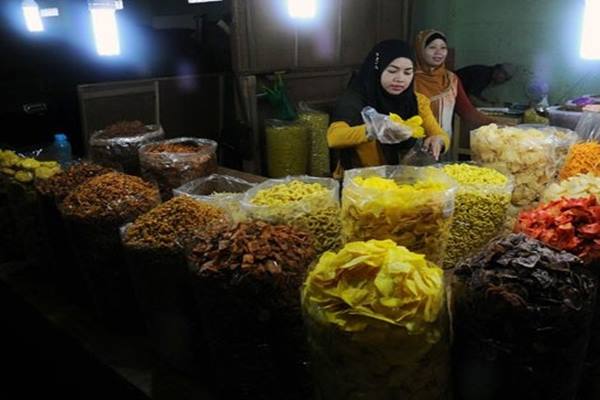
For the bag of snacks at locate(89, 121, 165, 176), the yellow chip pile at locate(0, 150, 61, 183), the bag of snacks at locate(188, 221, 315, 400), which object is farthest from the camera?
the bag of snacks at locate(89, 121, 165, 176)

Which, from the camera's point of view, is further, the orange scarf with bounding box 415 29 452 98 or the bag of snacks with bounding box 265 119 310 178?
the bag of snacks with bounding box 265 119 310 178

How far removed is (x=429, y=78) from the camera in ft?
8.57

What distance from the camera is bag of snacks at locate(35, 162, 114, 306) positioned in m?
1.24

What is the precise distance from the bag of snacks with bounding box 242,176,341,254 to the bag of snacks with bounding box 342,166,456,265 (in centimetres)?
3

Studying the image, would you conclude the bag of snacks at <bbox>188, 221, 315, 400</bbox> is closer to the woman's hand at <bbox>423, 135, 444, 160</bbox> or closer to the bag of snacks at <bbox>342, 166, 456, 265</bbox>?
the bag of snacks at <bbox>342, 166, 456, 265</bbox>

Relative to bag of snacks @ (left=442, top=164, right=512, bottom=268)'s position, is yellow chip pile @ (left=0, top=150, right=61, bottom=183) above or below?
above

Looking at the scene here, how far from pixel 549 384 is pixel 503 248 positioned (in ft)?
0.65

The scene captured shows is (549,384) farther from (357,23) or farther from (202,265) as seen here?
(357,23)

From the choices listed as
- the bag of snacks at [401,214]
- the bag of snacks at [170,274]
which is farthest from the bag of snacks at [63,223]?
the bag of snacks at [401,214]

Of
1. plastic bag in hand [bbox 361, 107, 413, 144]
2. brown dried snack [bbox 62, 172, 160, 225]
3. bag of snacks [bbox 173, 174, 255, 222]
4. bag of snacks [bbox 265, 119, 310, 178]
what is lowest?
bag of snacks [bbox 265, 119, 310, 178]

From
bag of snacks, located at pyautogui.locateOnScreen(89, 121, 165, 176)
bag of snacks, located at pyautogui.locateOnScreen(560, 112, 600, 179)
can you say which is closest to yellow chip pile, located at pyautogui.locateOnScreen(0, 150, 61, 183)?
bag of snacks, located at pyautogui.locateOnScreen(89, 121, 165, 176)

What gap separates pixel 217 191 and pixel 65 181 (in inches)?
15.9

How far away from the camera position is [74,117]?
320 centimetres

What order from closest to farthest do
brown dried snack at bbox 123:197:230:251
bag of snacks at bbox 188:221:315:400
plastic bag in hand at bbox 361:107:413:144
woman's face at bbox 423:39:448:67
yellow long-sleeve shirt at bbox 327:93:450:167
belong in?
bag of snacks at bbox 188:221:315:400 < brown dried snack at bbox 123:197:230:251 < plastic bag in hand at bbox 361:107:413:144 < yellow long-sleeve shirt at bbox 327:93:450:167 < woman's face at bbox 423:39:448:67
